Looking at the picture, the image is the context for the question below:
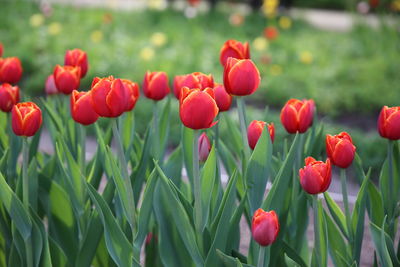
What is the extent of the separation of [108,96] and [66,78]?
513 mm

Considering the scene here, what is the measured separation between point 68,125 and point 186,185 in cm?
44

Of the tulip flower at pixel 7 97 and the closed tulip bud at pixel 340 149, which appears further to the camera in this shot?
the tulip flower at pixel 7 97

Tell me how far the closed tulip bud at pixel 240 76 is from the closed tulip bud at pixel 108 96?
264 millimetres

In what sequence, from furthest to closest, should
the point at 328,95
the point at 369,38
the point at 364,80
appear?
1. the point at 369,38
2. the point at 364,80
3. the point at 328,95

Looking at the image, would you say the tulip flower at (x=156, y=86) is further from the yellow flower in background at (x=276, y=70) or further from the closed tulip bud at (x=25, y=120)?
the yellow flower in background at (x=276, y=70)

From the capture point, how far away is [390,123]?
71.1 inches

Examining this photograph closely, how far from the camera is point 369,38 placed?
6.15m

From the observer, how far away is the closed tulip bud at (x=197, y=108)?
1.50 metres

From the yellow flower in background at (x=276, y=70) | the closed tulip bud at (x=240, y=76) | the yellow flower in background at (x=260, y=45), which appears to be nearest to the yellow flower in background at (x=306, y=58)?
the yellow flower in background at (x=276, y=70)

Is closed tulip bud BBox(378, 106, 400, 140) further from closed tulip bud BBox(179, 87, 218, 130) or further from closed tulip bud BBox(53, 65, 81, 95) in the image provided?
closed tulip bud BBox(53, 65, 81, 95)

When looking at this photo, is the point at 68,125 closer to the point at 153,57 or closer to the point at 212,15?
the point at 153,57

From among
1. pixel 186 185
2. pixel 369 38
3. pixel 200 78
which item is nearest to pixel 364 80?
pixel 369 38

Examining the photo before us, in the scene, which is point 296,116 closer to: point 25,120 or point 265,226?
point 265,226

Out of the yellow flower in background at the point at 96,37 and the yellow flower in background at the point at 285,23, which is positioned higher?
the yellow flower in background at the point at 285,23
